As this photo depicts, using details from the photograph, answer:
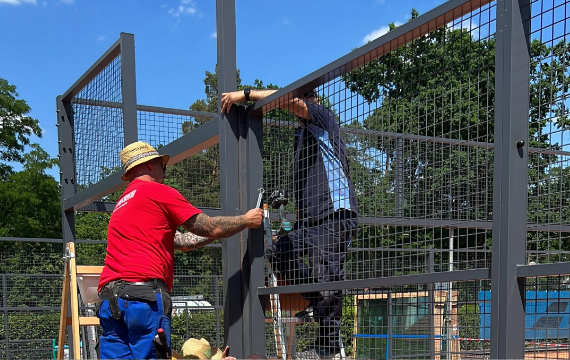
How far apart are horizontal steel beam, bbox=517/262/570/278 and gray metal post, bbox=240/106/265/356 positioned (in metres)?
2.13

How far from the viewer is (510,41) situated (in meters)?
2.63

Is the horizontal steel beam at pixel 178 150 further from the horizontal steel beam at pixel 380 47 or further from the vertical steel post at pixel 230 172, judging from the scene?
the horizontal steel beam at pixel 380 47

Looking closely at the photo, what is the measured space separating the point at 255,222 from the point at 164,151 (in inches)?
70.8

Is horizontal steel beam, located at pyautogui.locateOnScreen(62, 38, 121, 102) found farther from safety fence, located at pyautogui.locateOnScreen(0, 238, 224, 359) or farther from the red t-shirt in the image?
safety fence, located at pyautogui.locateOnScreen(0, 238, 224, 359)

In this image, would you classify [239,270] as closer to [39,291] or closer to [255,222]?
[255,222]

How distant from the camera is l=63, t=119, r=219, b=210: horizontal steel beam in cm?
477

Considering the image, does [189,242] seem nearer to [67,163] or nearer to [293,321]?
[293,321]

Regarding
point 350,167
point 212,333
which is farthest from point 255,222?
point 212,333

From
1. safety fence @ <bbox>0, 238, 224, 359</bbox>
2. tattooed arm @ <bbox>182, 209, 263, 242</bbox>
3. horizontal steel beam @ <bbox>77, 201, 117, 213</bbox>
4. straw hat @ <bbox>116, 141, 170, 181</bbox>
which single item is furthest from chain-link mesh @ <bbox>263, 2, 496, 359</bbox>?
safety fence @ <bbox>0, 238, 224, 359</bbox>

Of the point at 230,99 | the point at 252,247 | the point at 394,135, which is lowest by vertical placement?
the point at 252,247

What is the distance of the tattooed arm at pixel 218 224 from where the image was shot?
12.7ft

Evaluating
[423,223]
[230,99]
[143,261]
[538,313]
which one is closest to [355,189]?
[423,223]

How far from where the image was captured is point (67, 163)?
7.52 metres

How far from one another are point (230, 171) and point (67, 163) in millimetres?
3763
